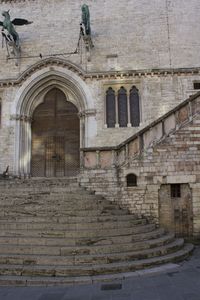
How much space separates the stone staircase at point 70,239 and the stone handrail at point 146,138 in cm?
127

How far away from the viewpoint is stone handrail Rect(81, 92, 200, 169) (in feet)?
33.2

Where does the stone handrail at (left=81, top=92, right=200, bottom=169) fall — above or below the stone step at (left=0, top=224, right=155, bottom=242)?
above

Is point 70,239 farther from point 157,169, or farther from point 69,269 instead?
point 157,169

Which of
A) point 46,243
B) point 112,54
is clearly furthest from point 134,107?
point 46,243

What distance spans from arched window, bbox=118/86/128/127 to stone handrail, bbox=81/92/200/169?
432 centimetres

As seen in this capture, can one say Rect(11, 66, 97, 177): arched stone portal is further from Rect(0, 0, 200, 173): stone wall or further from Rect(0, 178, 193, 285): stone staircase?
Rect(0, 178, 193, 285): stone staircase

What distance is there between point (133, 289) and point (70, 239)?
2.23 metres

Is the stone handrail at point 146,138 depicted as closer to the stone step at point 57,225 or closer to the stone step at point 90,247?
the stone step at point 57,225

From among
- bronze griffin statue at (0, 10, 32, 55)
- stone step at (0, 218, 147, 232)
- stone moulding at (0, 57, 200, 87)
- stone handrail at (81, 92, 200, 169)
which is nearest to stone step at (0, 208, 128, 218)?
stone step at (0, 218, 147, 232)

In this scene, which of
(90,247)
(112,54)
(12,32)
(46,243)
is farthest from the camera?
(112,54)

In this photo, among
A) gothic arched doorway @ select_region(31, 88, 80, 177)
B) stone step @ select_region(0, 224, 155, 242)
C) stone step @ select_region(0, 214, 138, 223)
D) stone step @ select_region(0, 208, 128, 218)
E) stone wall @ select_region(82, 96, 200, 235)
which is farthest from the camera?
gothic arched doorway @ select_region(31, 88, 80, 177)

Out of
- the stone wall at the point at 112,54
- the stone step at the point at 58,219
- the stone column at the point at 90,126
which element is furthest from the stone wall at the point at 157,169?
the stone column at the point at 90,126

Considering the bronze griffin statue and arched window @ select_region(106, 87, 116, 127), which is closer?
the bronze griffin statue

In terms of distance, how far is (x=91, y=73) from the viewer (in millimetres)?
14477
